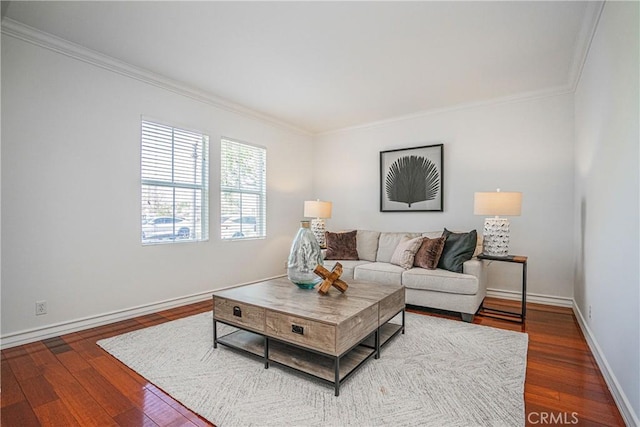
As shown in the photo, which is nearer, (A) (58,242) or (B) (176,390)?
(B) (176,390)

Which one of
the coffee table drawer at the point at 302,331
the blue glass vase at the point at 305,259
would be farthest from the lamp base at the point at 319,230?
the coffee table drawer at the point at 302,331

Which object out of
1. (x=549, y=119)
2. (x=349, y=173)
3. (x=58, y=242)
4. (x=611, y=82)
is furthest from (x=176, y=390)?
(x=549, y=119)

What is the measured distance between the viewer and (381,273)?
3629mm

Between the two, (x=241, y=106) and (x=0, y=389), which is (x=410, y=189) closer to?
(x=241, y=106)

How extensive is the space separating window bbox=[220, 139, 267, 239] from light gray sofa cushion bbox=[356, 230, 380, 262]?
145cm

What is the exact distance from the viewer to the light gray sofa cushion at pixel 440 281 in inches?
123

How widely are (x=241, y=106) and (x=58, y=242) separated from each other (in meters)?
2.63

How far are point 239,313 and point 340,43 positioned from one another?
237cm

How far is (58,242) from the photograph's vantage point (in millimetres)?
2777

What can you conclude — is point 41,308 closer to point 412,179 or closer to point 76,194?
point 76,194

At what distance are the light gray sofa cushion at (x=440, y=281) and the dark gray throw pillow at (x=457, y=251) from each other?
0.27 ft

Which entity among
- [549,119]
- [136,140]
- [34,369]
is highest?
[549,119]

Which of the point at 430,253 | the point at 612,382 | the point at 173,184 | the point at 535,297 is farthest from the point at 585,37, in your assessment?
the point at 173,184

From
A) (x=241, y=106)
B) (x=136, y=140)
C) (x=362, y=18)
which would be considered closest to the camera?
(x=362, y=18)
